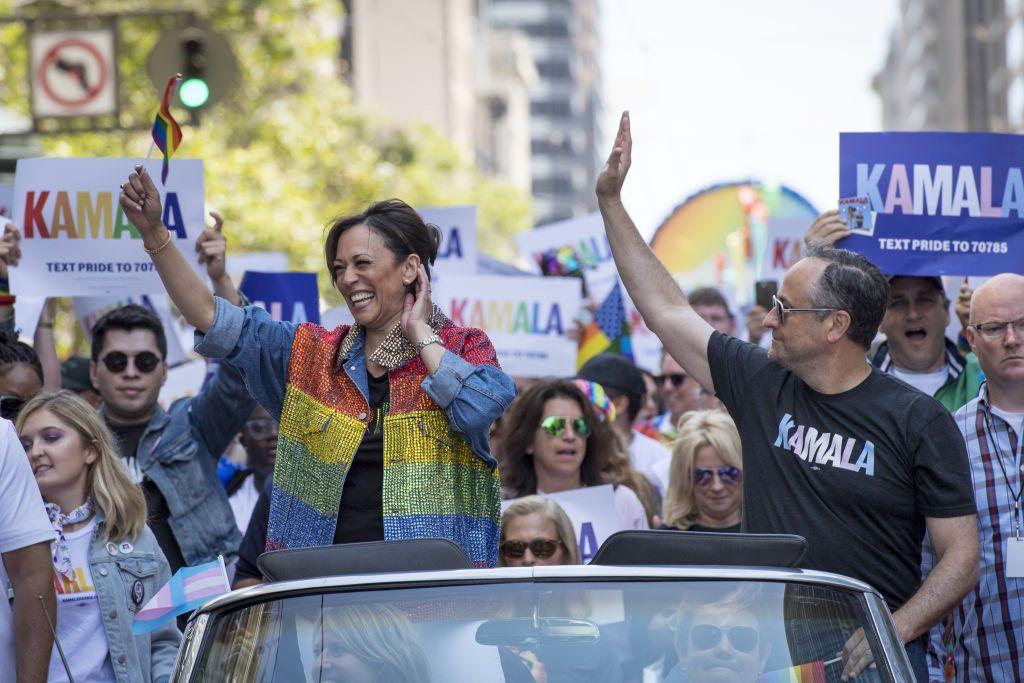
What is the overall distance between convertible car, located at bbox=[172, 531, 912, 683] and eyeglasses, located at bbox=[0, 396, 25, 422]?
2648mm

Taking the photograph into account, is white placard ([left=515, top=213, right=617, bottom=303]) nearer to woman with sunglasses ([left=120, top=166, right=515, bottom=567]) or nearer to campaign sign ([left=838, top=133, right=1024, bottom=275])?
campaign sign ([left=838, top=133, right=1024, bottom=275])

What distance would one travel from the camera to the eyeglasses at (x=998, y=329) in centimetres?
496

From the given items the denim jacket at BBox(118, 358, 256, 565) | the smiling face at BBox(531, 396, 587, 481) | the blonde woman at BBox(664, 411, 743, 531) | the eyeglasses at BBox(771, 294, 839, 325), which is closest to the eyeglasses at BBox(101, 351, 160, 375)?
the denim jacket at BBox(118, 358, 256, 565)

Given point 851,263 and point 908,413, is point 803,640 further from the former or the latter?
point 851,263

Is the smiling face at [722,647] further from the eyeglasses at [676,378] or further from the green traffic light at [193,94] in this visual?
the green traffic light at [193,94]

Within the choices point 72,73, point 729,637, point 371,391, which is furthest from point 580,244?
point 729,637

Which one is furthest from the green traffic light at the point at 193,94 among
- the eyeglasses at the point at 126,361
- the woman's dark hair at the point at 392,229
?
the woman's dark hair at the point at 392,229

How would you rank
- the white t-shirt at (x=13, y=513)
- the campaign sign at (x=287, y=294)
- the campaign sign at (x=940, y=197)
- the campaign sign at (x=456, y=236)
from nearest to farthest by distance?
the white t-shirt at (x=13, y=513), the campaign sign at (x=940, y=197), the campaign sign at (x=287, y=294), the campaign sign at (x=456, y=236)

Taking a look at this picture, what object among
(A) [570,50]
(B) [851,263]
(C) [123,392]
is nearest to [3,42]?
(C) [123,392]

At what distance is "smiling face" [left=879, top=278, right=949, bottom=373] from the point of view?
615cm

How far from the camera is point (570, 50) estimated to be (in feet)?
457

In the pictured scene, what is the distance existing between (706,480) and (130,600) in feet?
8.46

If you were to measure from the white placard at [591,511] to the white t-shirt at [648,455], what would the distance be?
1.39 metres

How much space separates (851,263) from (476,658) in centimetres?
203
